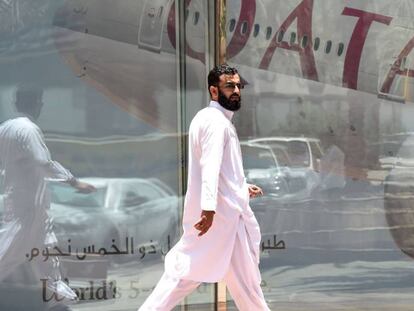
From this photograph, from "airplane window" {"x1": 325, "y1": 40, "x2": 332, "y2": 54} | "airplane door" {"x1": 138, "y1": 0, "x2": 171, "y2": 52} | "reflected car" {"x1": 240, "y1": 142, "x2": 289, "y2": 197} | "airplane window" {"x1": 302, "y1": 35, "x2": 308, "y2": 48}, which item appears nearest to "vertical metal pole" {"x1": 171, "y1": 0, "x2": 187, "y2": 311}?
"airplane door" {"x1": 138, "y1": 0, "x2": 171, "y2": 52}

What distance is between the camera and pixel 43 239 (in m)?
6.18

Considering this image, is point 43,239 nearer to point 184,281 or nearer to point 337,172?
point 184,281

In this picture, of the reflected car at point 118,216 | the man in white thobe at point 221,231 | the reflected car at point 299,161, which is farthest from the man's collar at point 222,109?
the reflected car at point 299,161

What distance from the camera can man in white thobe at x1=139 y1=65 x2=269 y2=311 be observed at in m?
5.08

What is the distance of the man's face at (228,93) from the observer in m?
5.18

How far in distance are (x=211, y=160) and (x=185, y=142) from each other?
155 cm

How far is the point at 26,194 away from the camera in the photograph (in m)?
6.14

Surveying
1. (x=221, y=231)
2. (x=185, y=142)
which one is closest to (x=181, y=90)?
(x=185, y=142)

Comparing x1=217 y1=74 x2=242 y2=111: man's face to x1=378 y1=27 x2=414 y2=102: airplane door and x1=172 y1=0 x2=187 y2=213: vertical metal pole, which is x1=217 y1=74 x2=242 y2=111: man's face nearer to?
x1=172 y1=0 x2=187 y2=213: vertical metal pole

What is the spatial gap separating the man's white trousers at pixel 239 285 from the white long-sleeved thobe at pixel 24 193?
1331 mm

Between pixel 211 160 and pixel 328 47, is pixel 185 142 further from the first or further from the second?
pixel 211 160

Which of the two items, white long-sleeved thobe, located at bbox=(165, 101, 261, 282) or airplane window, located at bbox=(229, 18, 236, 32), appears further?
airplane window, located at bbox=(229, 18, 236, 32)

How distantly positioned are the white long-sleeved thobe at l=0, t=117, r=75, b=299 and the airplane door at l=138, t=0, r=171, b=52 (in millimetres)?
1007

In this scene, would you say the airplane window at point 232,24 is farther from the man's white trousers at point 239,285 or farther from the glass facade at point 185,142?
A: the man's white trousers at point 239,285
